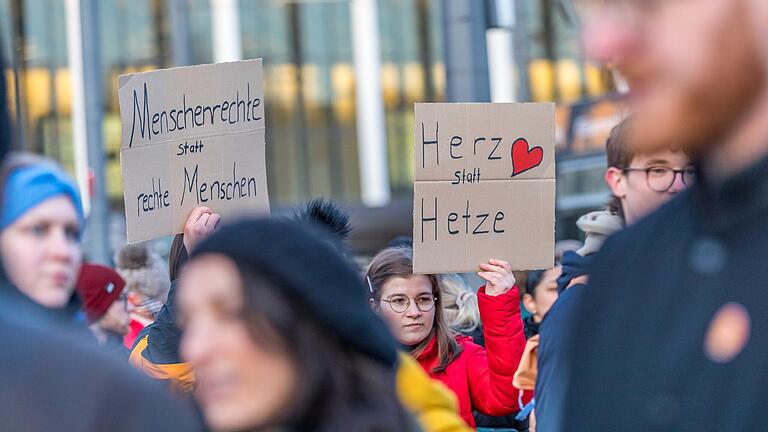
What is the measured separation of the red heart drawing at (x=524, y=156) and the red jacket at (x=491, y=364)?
19.3 inches

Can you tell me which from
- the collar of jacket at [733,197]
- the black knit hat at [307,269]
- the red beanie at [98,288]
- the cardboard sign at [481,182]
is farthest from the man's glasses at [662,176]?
the red beanie at [98,288]

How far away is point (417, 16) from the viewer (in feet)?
98.9

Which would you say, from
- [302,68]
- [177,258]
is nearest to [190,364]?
[177,258]

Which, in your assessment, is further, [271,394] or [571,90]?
[571,90]

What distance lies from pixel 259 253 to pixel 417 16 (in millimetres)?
28335

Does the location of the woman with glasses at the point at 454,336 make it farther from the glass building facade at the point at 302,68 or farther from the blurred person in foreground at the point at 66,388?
the glass building facade at the point at 302,68

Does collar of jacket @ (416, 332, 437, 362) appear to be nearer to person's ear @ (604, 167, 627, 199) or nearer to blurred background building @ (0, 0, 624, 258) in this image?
person's ear @ (604, 167, 627, 199)

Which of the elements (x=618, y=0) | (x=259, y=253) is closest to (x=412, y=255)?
(x=259, y=253)

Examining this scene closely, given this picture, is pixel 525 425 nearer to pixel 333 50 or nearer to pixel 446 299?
pixel 446 299

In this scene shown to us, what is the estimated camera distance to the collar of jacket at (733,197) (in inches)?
65.4

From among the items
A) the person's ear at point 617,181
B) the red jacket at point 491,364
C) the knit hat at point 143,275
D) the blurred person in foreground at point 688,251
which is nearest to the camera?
the blurred person in foreground at point 688,251

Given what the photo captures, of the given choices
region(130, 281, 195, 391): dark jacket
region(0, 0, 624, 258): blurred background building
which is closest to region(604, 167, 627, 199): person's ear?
region(130, 281, 195, 391): dark jacket

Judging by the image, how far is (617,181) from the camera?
3934 mm

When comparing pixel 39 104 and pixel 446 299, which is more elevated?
pixel 39 104
